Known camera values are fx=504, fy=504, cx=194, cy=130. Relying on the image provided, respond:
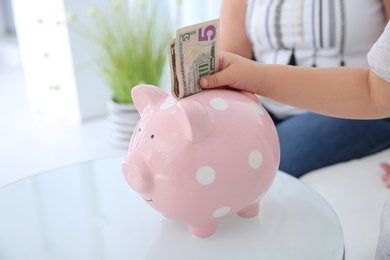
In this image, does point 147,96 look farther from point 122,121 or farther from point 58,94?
point 58,94

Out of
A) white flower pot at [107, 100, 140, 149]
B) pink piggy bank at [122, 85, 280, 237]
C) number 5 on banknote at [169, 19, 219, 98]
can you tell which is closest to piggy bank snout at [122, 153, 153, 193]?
pink piggy bank at [122, 85, 280, 237]

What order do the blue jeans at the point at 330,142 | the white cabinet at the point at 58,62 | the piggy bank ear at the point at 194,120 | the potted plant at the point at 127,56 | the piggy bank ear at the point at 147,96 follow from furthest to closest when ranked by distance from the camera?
the white cabinet at the point at 58,62, the potted plant at the point at 127,56, the blue jeans at the point at 330,142, the piggy bank ear at the point at 147,96, the piggy bank ear at the point at 194,120

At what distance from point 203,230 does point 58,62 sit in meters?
1.42

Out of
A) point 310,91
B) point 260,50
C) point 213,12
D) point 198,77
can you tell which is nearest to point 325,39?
point 260,50

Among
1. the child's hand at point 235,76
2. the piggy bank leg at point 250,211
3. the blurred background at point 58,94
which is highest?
the child's hand at point 235,76

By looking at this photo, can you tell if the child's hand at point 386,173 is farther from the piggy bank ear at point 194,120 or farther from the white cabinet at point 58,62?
the white cabinet at point 58,62

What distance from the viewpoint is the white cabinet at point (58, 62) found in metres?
1.87

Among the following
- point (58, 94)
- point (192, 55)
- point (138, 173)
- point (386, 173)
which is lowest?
point (58, 94)

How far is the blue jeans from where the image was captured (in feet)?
3.40

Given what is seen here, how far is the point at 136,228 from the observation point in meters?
0.74

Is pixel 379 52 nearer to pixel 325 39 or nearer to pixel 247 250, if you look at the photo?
pixel 247 250

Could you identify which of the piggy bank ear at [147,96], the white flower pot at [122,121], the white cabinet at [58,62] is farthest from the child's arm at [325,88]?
the white cabinet at [58,62]

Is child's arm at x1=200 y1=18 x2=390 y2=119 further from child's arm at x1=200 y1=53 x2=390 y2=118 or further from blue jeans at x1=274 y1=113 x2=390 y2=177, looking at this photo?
blue jeans at x1=274 y1=113 x2=390 y2=177

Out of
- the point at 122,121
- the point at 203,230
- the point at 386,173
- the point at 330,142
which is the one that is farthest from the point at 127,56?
the point at 203,230
